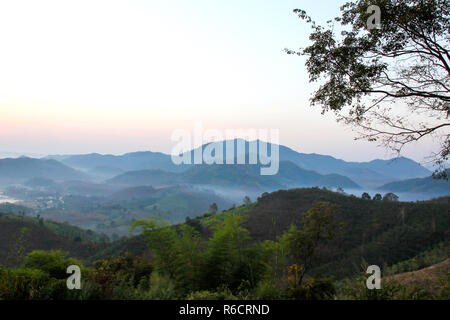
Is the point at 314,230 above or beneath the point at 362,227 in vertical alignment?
above

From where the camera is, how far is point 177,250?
6.48 meters

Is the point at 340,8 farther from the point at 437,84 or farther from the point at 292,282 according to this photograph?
the point at 292,282
